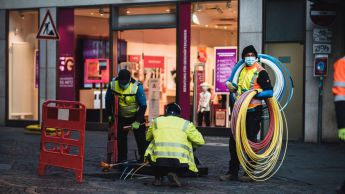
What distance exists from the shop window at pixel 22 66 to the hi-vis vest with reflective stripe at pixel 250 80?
11.5 metres

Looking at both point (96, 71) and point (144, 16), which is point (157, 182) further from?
point (96, 71)

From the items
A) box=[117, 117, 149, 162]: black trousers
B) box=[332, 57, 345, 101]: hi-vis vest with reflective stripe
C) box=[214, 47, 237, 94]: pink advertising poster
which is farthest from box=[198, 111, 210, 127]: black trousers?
box=[332, 57, 345, 101]: hi-vis vest with reflective stripe

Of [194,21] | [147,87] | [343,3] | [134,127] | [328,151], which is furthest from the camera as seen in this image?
[147,87]

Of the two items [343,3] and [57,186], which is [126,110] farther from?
[343,3]

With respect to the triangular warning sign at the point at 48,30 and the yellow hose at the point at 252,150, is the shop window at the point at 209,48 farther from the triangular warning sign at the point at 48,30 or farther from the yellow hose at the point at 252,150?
the yellow hose at the point at 252,150

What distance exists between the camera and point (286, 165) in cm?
1256

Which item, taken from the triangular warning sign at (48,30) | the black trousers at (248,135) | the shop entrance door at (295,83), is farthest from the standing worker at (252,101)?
the triangular warning sign at (48,30)

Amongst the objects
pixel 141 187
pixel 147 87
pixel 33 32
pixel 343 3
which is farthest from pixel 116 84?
pixel 33 32


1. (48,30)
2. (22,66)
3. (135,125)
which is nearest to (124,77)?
(135,125)

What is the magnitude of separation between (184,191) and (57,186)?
1.84 metres

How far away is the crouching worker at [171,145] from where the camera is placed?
9758 millimetres

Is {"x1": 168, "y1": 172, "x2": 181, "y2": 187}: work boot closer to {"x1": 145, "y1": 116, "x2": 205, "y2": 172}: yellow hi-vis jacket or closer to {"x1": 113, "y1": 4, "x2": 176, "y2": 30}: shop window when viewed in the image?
{"x1": 145, "y1": 116, "x2": 205, "y2": 172}: yellow hi-vis jacket

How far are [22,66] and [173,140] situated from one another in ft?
41.4

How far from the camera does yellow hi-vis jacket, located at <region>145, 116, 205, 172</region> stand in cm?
977
